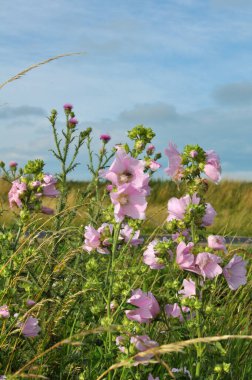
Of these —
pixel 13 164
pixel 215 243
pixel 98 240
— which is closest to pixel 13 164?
pixel 13 164

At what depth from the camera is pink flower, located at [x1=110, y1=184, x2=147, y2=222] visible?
2.59 metres

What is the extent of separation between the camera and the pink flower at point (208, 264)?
110 inches

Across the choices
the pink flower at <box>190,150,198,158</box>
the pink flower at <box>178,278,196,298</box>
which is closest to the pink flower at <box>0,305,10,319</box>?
the pink flower at <box>178,278,196,298</box>

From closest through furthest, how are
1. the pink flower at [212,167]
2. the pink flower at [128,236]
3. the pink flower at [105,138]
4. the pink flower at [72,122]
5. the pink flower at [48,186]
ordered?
the pink flower at [212,167] < the pink flower at [128,236] < the pink flower at [48,186] < the pink flower at [72,122] < the pink flower at [105,138]

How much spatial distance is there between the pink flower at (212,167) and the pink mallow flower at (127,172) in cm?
38

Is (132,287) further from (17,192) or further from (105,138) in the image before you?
(105,138)

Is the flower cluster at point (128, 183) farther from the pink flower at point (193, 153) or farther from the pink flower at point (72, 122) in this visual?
the pink flower at point (72, 122)

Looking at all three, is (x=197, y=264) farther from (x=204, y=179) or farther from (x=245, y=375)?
(x=245, y=375)

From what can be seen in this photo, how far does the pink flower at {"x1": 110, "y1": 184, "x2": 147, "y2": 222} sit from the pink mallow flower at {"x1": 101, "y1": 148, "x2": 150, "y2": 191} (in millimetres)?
27

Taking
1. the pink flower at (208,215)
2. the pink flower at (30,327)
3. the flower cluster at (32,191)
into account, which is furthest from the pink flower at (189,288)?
the flower cluster at (32,191)

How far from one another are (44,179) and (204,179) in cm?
91

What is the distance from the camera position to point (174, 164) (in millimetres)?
2957

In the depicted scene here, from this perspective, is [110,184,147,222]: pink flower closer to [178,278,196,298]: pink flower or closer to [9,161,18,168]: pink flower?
[178,278,196,298]: pink flower

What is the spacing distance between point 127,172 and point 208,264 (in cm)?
53
